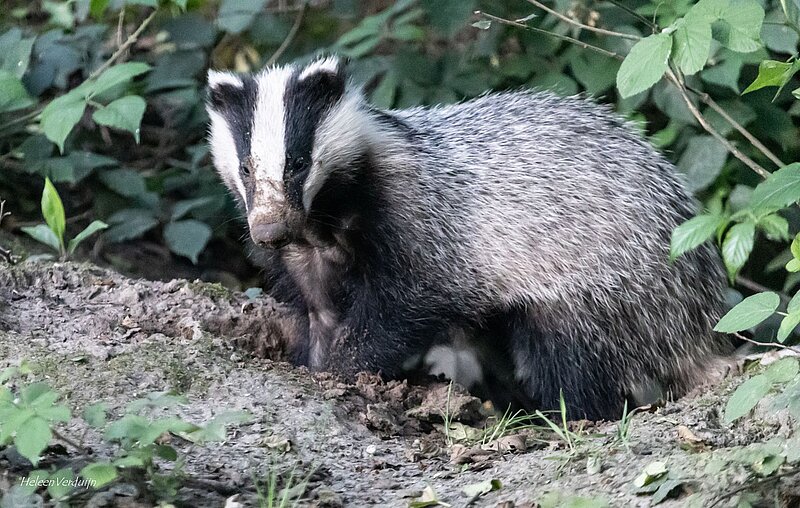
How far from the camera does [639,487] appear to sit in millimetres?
2725

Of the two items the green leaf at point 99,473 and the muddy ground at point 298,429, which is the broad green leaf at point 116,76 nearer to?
the muddy ground at point 298,429

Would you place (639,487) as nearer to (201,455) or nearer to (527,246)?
(201,455)

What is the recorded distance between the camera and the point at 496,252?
445 cm

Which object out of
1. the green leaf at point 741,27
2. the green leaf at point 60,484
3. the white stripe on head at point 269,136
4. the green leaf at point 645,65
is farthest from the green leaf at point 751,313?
the green leaf at point 60,484

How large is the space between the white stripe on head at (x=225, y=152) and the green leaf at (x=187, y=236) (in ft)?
4.30

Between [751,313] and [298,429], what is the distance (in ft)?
4.89

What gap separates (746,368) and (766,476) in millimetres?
1721

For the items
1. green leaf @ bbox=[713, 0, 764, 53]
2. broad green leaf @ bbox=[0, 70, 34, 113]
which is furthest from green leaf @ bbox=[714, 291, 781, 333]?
broad green leaf @ bbox=[0, 70, 34, 113]

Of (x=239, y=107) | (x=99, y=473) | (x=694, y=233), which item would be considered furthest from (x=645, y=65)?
(x=99, y=473)

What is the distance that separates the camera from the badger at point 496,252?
4250 millimetres

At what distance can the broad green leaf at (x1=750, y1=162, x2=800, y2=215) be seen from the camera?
9.36 ft

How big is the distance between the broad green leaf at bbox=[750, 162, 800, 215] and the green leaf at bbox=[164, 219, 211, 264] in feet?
11.3

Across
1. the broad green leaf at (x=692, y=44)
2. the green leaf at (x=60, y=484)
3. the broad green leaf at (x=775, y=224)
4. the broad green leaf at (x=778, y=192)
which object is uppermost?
the broad green leaf at (x=692, y=44)

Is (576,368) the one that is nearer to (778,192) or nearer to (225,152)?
(778,192)
